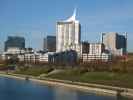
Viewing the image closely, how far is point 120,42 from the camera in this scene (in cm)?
16475

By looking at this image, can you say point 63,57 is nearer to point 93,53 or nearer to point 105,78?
point 93,53

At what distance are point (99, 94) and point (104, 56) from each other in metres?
84.3

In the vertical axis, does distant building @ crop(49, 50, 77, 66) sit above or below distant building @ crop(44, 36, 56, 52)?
below

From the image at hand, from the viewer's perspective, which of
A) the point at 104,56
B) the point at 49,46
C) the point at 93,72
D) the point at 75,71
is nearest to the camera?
the point at 93,72

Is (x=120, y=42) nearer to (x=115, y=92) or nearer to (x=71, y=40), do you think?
(x=71, y=40)

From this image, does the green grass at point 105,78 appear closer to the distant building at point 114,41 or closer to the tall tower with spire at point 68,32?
the distant building at point 114,41

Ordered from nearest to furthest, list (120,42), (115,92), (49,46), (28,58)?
(115,92) < (28,58) < (120,42) < (49,46)

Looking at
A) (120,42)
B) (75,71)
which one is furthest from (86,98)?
(120,42)

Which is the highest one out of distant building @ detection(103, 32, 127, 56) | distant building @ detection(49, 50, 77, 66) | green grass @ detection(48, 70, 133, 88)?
distant building @ detection(103, 32, 127, 56)

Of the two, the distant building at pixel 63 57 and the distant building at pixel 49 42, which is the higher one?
the distant building at pixel 49 42

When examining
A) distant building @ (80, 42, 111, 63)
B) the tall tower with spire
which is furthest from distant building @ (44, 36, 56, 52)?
distant building @ (80, 42, 111, 63)

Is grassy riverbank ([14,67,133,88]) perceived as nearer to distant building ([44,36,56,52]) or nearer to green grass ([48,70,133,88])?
green grass ([48,70,133,88])

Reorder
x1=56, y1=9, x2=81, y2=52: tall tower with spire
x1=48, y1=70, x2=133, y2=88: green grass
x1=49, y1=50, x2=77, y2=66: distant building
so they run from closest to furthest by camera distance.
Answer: x1=48, y1=70, x2=133, y2=88: green grass → x1=49, y1=50, x2=77, y2=66: distant building → x1=56, y1=9, x2=81, y2=52: tall tower with spire

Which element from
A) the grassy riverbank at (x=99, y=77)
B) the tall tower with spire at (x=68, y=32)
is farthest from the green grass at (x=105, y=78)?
the tall tower with spire at (x=68, y=32)
